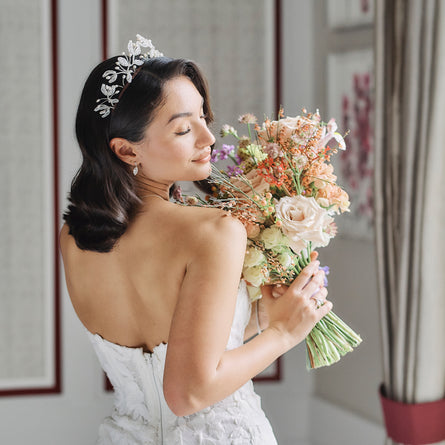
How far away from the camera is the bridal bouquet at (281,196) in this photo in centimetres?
161

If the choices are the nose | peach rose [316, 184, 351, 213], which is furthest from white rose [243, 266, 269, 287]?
the nose

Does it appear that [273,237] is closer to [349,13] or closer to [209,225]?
[209,225]

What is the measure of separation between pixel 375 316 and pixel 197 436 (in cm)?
228

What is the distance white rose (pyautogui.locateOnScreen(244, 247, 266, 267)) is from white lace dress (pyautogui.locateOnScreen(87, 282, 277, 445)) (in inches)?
4.7

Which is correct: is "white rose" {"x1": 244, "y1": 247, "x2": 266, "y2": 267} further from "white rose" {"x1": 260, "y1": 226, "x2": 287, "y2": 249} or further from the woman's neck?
the woman's neck

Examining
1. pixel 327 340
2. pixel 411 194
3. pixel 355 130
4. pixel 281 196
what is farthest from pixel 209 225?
pixel 355 130

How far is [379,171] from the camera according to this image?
2.92 m

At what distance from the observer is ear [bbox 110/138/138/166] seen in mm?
1521

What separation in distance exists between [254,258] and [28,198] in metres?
2.54

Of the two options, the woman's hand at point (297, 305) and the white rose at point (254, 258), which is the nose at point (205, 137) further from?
the woman's hand at point (297, 305)

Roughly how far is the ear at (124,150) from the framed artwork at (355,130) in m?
2.33

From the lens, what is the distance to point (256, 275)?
168 centimetres

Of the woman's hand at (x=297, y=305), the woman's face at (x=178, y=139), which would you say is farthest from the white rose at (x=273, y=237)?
the woman's face at (x=178, y=139)

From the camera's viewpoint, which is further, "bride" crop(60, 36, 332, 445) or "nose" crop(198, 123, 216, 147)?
"nose" crop(198, 123, 216, 147)
